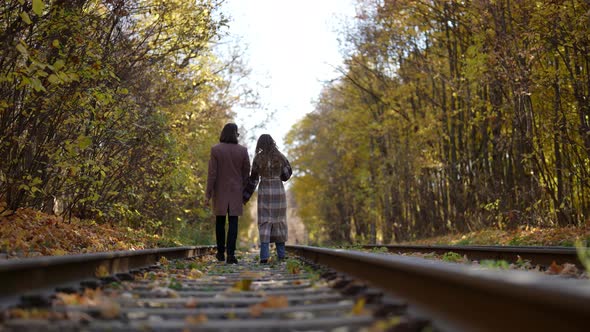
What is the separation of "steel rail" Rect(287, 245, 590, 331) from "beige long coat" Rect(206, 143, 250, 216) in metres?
4.85

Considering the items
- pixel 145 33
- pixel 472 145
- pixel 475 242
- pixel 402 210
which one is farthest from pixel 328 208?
pixel 145 33

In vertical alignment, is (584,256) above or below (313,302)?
above

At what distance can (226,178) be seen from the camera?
8930 millimetres

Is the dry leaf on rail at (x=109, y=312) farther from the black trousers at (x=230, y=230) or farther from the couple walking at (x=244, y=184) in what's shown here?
the black trousers at (x=230, y=230)

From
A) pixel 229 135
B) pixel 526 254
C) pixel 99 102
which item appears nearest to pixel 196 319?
pixel 526 254

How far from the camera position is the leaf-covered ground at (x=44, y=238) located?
7.32m

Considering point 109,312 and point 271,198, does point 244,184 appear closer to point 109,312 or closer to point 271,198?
point 271,198

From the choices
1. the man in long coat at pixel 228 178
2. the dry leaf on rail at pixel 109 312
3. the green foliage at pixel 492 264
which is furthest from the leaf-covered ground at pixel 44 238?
the green foliage at pixel 492 264

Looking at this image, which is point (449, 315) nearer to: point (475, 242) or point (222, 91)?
point (475, 242)

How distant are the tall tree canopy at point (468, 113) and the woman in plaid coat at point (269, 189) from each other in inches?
249

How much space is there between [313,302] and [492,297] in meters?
1.51

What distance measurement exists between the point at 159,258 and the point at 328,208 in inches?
1231

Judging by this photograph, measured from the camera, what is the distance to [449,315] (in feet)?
9.73

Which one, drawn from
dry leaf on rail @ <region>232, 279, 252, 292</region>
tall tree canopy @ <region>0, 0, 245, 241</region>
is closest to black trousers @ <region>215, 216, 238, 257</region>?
tall tree canopy @ <region>0, 0, 245, 241</region>
